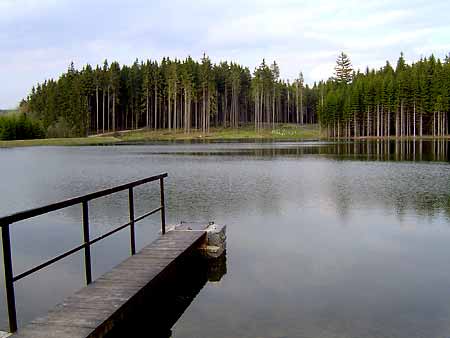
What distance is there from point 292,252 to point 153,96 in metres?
94.9

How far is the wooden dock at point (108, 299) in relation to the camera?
5.19 metres

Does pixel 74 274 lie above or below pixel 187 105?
below

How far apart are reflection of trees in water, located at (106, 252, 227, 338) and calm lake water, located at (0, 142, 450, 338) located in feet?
0.48

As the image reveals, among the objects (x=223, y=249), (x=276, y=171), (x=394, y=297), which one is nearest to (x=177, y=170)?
(x=276, y=171)

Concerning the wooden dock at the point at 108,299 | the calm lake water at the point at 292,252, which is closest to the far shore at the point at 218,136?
the calm lake water at the point at 292,252

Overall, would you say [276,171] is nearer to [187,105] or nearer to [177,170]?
[177,170]

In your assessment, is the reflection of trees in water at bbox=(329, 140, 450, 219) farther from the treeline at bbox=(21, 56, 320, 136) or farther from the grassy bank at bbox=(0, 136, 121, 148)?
the treeline at bbox=(21, 56, 320, 136)

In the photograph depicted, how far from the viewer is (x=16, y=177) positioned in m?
25.7

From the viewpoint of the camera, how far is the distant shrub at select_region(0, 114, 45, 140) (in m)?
73.4

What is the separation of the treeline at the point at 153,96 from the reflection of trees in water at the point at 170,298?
78918mm

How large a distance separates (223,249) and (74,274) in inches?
124

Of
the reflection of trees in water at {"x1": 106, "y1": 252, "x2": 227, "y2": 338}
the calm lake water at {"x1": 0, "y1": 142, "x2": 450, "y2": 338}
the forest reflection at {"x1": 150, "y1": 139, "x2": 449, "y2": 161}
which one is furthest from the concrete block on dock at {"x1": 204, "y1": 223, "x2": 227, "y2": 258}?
the forest reflection at {"x1": 150, "y1": 139, "x2": 449, "y2": 161}

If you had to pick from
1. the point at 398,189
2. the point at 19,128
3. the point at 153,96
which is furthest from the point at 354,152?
the point at 153,96

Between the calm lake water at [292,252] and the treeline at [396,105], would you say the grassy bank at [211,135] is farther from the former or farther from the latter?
the calm lake water at [292,252]
